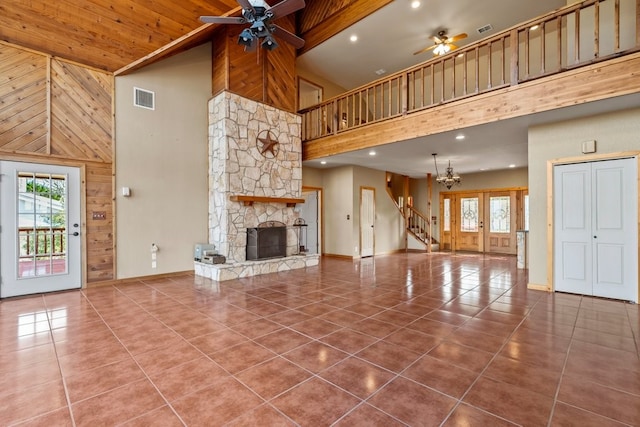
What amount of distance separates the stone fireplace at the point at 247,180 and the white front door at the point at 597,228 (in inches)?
198

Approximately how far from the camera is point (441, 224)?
37.9ft

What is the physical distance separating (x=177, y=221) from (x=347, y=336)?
4741 millimetres

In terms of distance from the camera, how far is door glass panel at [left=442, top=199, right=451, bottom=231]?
1142 centimetres

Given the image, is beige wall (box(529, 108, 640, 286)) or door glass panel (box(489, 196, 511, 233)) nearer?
beige wall (box(529, 108, 640, 286))

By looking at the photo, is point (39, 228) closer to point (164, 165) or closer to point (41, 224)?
point (41, 224)

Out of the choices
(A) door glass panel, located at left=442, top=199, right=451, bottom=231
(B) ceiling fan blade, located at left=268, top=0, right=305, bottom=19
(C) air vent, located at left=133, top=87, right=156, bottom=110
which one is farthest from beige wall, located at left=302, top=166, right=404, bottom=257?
(B) ceiling fan blade, located at left=268, top=0, right=305, bottom=19

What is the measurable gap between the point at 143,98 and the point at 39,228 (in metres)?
2.94

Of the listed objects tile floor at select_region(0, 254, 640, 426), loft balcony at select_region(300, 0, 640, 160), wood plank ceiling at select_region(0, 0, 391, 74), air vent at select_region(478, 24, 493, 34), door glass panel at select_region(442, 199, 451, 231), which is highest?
air vent at select_region(478, 24, 493, 34)

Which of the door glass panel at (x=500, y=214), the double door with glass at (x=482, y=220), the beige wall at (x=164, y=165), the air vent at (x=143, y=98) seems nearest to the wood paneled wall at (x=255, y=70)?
the beige wall at (x=164, y=165)

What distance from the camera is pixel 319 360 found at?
2.61m

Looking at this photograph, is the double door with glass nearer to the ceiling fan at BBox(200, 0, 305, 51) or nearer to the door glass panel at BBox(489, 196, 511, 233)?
the door glass panel at BBox(489, 196, 511, 233)

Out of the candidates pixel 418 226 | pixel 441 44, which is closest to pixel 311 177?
pixel 441 44

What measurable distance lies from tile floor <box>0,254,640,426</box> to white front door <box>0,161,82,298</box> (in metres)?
0.36

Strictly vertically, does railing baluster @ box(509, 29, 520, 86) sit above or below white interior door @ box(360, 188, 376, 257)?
above
